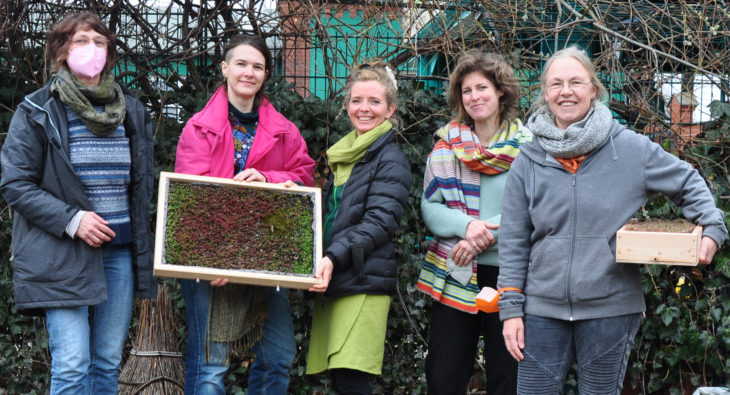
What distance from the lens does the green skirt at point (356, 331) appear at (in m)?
3.76

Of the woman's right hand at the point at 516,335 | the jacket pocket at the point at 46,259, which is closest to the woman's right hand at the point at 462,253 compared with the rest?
the woman's right hand at the point at 516,335

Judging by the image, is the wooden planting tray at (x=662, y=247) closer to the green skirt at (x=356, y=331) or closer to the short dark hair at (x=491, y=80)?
the short dark hair at (x=491, y=80)

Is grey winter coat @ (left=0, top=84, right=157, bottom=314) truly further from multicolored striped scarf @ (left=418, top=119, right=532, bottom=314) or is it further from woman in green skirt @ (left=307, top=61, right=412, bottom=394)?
multicolored striped scarf @ (left=418, top=119, right=532, bottom=314)

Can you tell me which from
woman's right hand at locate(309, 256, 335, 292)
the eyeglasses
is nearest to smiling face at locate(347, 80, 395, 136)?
woman's right hand at locate(309, 256, 335, 292)

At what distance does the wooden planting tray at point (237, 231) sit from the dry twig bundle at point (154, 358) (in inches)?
50.4

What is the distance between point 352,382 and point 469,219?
984mm

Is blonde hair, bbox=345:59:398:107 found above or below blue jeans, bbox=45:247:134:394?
above

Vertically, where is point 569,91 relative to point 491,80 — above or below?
below

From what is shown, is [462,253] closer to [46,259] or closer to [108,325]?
[108,325]

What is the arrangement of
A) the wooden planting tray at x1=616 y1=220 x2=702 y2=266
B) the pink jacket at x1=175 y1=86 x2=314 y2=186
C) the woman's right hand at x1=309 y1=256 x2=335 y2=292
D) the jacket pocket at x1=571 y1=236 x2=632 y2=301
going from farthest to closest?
the pink jacket at x1=175 y1=86 x2=314 y2=186 → the woman's right hand at x1=309 y1=256 x2=335 y2=292 → the jacket pocket at x1=571 y1=236 x2=632 y2=301 → the wooden planting tray at x1=616 y1=220 x2=702 y2=266

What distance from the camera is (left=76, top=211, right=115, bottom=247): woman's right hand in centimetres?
350

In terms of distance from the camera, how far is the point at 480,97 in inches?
153

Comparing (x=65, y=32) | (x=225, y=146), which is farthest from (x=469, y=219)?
(x=65, y=32)

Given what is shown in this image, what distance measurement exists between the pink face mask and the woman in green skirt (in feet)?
4.01
